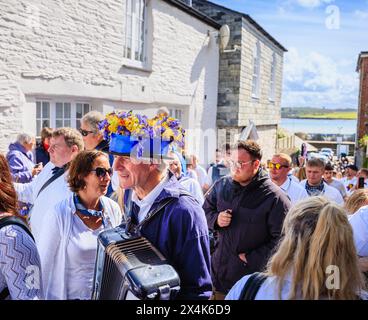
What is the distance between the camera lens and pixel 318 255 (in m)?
1.36

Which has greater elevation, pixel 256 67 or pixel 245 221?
pixel 256 67

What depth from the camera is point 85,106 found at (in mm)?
7527

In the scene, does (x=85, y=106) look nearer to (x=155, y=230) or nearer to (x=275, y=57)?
(x=155, y=230)

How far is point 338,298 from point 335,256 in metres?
0.16

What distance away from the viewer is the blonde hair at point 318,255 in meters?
1.36

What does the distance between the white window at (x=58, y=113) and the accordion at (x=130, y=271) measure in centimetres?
514

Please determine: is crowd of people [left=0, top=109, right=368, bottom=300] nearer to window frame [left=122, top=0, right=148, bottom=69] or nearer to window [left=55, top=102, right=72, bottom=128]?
window [left=55, top=102, right=72, bottom=128]

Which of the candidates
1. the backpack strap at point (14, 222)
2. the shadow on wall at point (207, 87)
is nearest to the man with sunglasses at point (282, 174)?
the backpack strap at point (14, 222)

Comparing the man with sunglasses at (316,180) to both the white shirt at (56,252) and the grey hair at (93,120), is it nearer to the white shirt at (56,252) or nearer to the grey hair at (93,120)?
the grey hair at (93,120)

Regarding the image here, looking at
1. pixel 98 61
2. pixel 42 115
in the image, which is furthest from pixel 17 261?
pixel 98 61

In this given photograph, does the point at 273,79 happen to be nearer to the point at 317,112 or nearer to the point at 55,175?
the point at 317,112

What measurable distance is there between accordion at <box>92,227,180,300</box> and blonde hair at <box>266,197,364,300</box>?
429 millimetres

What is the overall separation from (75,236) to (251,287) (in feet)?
3.88

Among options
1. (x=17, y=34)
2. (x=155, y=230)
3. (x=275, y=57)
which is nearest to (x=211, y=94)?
(x=275, y=57)
